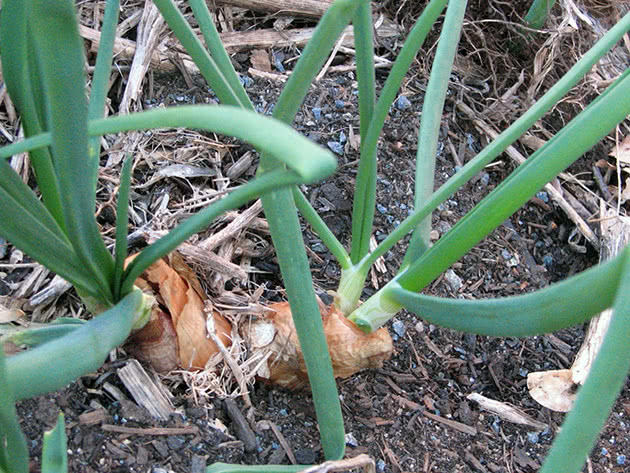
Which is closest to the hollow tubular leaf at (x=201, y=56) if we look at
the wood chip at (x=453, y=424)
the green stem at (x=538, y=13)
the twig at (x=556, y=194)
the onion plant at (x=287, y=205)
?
the onion plant at (x=287, y=205)

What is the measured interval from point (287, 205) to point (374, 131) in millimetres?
193

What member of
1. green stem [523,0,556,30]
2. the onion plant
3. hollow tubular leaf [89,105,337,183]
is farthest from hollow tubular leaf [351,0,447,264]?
green stem [523,0,556,30]

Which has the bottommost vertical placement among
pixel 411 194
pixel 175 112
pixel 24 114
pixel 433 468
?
pixel 433 468

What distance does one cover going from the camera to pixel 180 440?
91cm

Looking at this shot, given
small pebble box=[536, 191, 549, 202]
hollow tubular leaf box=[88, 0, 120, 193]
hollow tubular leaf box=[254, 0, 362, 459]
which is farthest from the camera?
small pebble box=[536, 191, 549, 202]

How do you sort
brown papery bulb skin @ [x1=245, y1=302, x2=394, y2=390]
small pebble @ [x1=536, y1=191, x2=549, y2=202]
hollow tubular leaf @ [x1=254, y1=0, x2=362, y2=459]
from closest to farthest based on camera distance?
1. hollow tubular leaf @ [x1=254, y1=0, x2=362, y2=459]
2. brown papery bulb skin @ [x1=245, y1=302, x2=394, y2=390]
3. small pebble @ [x1=536, y1=191, x2=549, y2=202]

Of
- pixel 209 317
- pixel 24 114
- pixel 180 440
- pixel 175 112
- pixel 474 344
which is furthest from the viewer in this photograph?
pixel 474 344

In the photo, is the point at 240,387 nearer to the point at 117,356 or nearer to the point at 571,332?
the point at 117,356

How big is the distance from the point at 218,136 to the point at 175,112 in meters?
0.84

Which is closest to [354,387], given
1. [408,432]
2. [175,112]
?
[408,432]

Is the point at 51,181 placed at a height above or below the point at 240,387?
above

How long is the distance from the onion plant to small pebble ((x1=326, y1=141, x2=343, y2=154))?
1.16 feet

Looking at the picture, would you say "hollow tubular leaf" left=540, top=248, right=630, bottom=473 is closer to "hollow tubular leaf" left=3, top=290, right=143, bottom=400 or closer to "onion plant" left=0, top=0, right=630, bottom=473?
"onion plant" left=0, top=0, right=630, bottom=473

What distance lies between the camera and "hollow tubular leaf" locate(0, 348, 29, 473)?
0.54 metres
